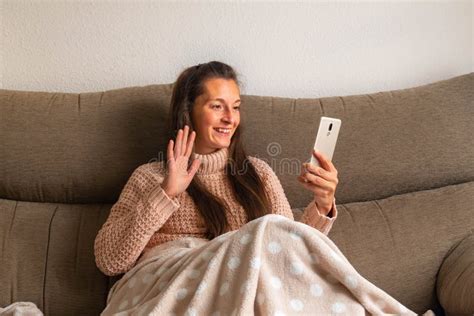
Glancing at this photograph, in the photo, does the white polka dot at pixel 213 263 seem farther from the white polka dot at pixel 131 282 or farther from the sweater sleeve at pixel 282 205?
the sweater sleeve at pixel 282 205

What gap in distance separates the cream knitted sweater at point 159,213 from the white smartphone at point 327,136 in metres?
0.15

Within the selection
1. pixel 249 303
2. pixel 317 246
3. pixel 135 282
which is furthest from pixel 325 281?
pixel 135 282

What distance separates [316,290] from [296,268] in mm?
60

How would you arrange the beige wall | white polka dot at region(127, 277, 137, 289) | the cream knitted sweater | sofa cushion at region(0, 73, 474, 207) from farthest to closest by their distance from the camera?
the beige wall, sofa cushion at region(0, 73, 474, 207), the cream knitted sweater, white polka dot at region(127, 277, 137, 289)

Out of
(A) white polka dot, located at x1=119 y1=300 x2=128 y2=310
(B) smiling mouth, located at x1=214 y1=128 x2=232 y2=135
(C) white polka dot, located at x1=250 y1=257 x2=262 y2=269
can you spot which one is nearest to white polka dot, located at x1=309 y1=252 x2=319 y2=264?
(C) white polka dot, located at x1=250 y1=257 x2=262 y2=269

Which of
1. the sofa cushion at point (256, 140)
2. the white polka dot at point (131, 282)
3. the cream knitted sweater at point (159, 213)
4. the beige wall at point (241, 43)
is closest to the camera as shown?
the white polka dot at point (131, 282)

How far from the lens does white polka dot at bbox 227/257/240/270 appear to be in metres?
1.20

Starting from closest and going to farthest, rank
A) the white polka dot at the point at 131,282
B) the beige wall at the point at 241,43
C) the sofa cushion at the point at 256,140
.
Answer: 1. the white polka dot at the point at 131,282
2. the sofa cushion at the point at 256,140
3. the beige wall at the point at 241,43

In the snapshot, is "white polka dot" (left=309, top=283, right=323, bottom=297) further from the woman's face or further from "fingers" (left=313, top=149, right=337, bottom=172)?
the woman's face

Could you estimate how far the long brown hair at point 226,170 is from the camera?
1.59 metres

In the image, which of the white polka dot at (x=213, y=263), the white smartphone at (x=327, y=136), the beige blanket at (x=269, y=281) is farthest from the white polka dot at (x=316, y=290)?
the white smartphone at (x=327, y=136)

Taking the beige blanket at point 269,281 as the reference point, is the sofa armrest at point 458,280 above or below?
below

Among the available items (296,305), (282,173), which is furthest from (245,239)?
(282,173)

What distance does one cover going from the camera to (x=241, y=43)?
6.56ft
